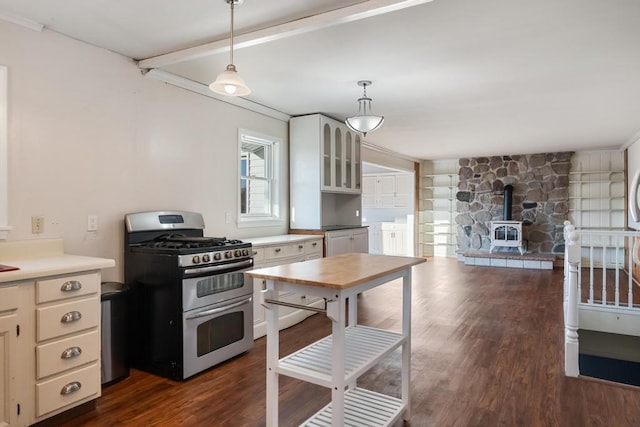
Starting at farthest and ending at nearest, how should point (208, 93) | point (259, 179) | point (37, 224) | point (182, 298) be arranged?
point (259, 179), point (208, 93), point (182, 298), point (37, 224)

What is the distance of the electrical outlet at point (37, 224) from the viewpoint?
258 centimetres

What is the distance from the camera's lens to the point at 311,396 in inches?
101

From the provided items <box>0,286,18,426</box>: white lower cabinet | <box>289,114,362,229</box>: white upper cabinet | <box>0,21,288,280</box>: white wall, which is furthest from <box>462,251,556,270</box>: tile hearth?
<box>0,286,18,426</box>: white lower cabinet

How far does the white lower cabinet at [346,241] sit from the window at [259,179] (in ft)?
2.29

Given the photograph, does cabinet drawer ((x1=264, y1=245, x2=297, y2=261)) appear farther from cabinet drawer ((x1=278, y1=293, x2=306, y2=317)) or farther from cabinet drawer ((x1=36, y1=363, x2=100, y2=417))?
cabinet drawer ((x1=36, y1=363, x2=100, y2=417))

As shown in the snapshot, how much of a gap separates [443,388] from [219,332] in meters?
1.65

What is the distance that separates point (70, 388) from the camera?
7.24 feet

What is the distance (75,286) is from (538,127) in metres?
6.13

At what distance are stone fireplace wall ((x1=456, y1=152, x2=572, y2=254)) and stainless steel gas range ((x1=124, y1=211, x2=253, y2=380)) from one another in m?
7.44

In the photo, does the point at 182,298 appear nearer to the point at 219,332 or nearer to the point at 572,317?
the point at 219,332

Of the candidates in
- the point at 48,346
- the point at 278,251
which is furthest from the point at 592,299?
the point at 48,346

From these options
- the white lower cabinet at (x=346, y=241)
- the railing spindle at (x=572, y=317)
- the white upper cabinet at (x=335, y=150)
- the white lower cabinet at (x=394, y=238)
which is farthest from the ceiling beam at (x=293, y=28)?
the white lower cabinet at (x=394, y=238)

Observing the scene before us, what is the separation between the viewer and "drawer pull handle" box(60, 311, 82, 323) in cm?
218

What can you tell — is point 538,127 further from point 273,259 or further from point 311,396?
point 311,396
